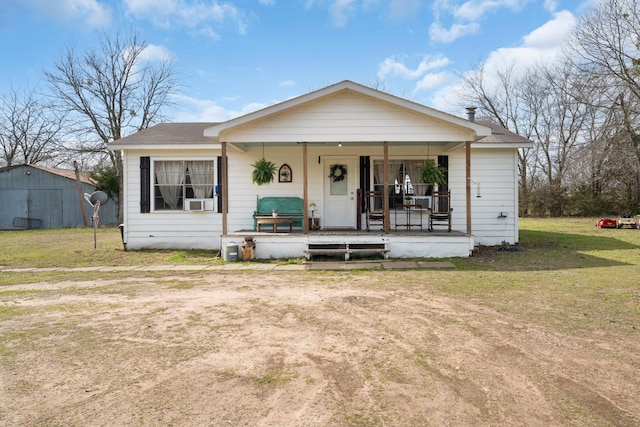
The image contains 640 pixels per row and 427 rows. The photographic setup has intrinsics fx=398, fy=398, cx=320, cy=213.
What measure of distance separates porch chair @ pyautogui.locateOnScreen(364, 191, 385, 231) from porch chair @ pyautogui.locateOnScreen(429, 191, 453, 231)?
1.27 metres

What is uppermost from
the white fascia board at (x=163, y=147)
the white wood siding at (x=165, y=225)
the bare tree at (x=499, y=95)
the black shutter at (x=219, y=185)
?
the bare tree at (x=499, y=95)

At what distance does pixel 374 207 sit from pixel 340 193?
39.6 inches

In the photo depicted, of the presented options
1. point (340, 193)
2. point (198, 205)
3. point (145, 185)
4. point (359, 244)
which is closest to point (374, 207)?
point (340, 193)

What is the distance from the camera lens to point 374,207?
1088 centimetres

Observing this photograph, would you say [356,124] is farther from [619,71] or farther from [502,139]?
[619,71]

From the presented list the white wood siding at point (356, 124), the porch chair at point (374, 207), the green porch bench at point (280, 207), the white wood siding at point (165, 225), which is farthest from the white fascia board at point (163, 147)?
the porch chair at point (374, 207)

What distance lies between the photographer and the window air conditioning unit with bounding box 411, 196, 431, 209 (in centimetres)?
1077

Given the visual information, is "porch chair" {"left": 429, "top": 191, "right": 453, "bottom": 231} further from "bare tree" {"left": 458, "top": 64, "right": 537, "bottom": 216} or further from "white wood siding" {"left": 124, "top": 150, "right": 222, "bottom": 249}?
"bare tree" {"left": 458, "top": 64, "right": 537, "bottom": 216}

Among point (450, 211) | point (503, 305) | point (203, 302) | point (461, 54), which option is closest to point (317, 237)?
point (450, 211)

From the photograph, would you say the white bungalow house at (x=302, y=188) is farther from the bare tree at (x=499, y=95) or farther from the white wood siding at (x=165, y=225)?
the bare tree at (x=499, y=95)

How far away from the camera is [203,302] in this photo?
16.9 feet

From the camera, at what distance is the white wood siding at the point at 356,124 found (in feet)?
29.4

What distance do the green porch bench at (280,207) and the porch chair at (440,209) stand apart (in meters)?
3.41

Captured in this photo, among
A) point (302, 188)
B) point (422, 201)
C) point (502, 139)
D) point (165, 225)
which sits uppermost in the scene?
point (502, 139)
